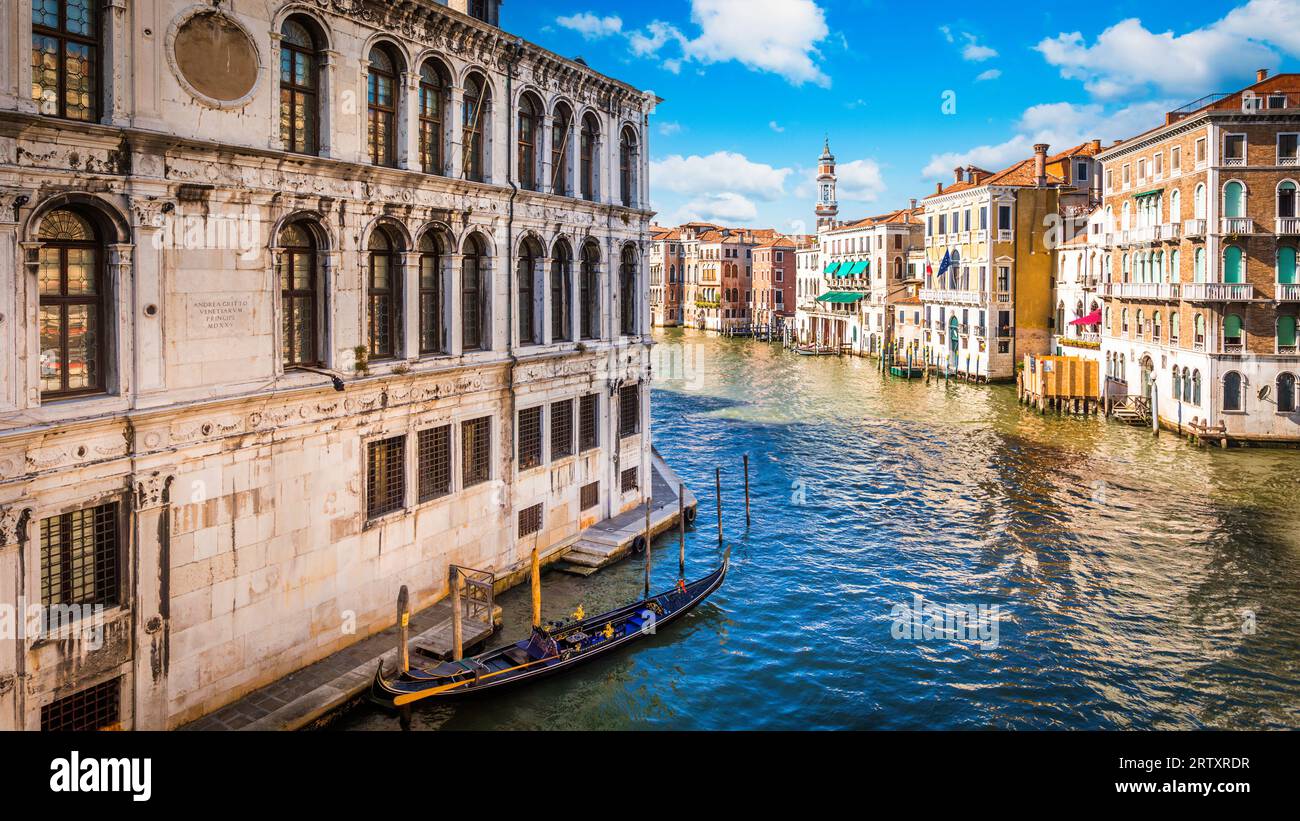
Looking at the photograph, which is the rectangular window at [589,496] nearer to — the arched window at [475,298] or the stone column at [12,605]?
the arched window at [475,298]

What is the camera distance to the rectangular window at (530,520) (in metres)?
19.7

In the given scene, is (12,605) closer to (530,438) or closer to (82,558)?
(82,558)

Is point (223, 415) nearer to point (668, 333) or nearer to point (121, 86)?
point (121, 86)

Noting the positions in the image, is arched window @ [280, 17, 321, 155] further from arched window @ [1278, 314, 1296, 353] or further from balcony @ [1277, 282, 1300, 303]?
arched window @ [1278, 314, 1296, 353]

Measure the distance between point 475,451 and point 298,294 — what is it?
197 inches

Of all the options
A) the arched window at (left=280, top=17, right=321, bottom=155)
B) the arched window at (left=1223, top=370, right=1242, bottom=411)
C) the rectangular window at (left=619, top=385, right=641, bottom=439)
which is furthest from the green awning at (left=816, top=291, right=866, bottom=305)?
the arched window at (left=280, top=17, right=321, bottom=155)

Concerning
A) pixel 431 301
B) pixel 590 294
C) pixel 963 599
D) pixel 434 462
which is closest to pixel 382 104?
pixel 431 301

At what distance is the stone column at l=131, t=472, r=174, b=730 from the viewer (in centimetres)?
1158

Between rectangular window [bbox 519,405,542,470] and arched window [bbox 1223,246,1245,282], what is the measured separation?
100 ft

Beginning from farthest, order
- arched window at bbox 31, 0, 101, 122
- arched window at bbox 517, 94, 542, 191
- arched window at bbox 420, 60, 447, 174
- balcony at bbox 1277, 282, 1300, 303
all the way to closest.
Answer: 1. balcony at bbox 1277, 282, 1300, 303
2. arched window at bbox 517, 94, 542, 191
3. arched window at bbox 420, 60, 447, 174
4. arched window at bbox 31, 0, 101, 122

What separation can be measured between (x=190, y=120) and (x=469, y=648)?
9.09m

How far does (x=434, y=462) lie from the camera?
1709 cm

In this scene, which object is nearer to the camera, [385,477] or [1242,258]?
[385,477]

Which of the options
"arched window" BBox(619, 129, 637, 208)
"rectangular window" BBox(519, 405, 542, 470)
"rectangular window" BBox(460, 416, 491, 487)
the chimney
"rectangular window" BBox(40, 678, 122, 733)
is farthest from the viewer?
the chimney
